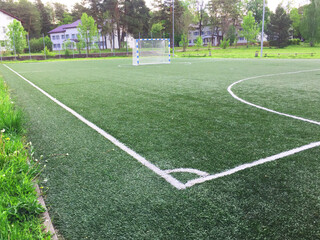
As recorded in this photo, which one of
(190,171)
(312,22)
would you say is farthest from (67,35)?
(190,171)

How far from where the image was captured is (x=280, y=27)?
5331 cm

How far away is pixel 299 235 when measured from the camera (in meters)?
1.72

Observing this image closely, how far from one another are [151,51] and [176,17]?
36101 mm

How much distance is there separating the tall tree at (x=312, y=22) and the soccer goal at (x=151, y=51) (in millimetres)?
40913

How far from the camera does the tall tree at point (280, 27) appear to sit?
2053 inches

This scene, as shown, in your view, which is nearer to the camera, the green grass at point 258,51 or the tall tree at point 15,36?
the green grass at point 258,51

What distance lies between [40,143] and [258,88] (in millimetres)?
6010

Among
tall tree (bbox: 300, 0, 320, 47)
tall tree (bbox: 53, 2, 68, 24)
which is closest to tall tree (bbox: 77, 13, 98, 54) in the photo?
tall tree (bbox: 300, 0, 320, 47)

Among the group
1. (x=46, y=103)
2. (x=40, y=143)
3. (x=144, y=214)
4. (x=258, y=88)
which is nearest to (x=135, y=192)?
(x=144, y=214)

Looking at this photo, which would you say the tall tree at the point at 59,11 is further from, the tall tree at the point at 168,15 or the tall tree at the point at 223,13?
the tall tree at the point at 223,13

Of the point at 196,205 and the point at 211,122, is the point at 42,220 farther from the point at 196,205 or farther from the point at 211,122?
the point at 211,122

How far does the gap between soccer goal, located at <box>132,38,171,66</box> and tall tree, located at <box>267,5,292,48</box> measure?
39.7 metres

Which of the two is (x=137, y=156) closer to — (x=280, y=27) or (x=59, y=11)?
(x=280, y=27)

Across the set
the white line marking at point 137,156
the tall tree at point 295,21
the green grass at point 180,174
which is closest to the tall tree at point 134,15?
the tall tree at point 295,21
